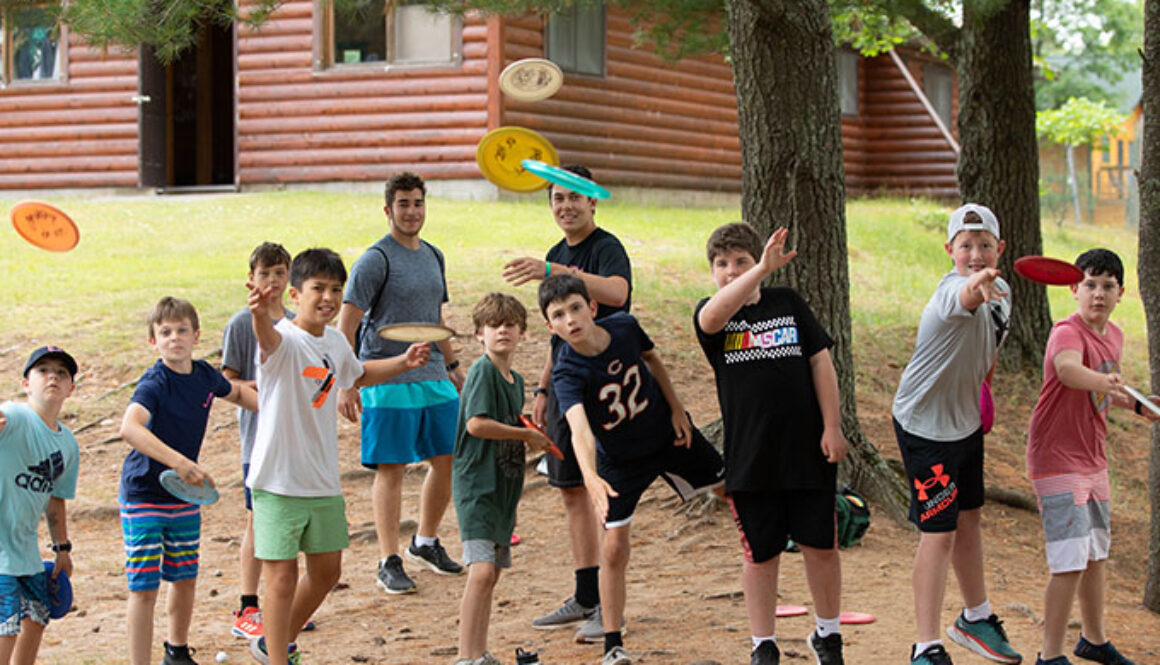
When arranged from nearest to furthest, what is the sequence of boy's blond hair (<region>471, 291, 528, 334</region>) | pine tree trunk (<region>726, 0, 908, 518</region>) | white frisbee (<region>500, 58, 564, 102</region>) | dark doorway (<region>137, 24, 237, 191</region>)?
1. boy's blond hair (<region>471, 291, 528, 334</region>)
2. pine tree trunk (<region>726, 0, 908, 518</region>)
3. white frisbee (<region>500, 58, 564, 102</region>)
4. dark doorway (<region>137, 24, 237, 191</region>)

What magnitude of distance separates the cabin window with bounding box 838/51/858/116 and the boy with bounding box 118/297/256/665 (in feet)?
74.8

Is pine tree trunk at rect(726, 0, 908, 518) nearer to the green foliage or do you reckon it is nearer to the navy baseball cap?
the navy baseball cap

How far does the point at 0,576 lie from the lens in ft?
15.3

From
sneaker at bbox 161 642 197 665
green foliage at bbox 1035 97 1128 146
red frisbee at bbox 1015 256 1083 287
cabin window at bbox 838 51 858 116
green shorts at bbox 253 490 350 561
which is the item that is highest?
green foliage at bbox 1035 97 1128 146

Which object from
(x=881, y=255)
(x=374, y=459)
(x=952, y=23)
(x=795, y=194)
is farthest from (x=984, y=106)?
(x=374, y=459)

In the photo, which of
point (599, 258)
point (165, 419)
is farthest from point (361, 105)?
point (165, 419)

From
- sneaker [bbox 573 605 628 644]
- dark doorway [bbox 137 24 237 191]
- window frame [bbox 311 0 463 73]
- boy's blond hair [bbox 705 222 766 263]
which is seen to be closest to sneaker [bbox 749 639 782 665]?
sneaker [bbox 573 605 628 644]

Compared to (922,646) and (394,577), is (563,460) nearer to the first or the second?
(394,577)

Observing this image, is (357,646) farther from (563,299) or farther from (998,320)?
(998,320)

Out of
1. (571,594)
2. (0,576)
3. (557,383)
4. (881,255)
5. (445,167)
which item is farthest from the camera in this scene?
(445,167)

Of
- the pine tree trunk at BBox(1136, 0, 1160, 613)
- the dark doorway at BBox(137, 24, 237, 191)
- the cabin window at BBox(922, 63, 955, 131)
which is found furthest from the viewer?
the cabin window at BBox(922, 63, 955, 131)

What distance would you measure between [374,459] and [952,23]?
7.71 metres

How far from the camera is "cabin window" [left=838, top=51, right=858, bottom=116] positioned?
26391 mm

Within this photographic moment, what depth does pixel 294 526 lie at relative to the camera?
475cm
